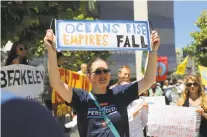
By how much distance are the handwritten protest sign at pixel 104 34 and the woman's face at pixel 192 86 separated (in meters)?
1.83

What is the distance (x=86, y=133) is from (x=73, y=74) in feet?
12.0

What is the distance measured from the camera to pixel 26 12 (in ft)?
17.2

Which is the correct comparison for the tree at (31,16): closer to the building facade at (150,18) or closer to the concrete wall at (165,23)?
the building facade at (150,18)

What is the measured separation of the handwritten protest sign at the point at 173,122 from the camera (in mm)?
5297

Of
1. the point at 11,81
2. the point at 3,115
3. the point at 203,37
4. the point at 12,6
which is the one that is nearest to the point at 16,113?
the point at 3,115

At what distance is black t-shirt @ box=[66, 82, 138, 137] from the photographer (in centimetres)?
316

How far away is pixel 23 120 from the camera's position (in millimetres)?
886

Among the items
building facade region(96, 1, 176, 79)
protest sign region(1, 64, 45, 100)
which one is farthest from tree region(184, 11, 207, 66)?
protest sign region(1, 64, 45, 100)

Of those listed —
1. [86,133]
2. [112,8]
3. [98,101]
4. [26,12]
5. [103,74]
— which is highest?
[112,8]

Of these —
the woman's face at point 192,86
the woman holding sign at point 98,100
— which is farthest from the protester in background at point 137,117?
the woman holding sign at point 98,100

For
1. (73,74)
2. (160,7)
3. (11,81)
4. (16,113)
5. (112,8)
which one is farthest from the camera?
(160,7)

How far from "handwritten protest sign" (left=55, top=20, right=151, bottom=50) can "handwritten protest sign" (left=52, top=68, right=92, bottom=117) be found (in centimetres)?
228

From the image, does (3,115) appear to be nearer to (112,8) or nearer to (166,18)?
(112,8)

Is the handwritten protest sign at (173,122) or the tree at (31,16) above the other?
the tree at (31,16)
